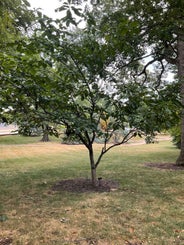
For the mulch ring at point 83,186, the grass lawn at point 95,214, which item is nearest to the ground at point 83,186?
the mulch ring at point 83,186

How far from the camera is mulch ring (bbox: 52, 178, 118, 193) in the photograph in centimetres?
432

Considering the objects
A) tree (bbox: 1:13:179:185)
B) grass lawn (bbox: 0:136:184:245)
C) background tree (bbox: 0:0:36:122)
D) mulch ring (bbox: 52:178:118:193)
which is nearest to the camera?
grass lawn (bbox: 0:136:184:245)

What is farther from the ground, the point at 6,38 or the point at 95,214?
the point at 6,38

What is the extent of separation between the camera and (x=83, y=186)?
4.54m

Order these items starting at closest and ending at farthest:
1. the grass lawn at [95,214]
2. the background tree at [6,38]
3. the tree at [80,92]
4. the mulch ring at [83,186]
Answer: the grass lawn at [95,214], the background tree at [6,38], the tree at [80,92], the mulch ring at [83,186]

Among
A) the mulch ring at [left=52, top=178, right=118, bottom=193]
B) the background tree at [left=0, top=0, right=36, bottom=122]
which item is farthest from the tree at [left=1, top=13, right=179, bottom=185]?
the mulch ring at [left=52, top=178, right=118, bottom=193]

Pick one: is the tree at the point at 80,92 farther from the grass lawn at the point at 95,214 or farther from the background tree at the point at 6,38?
the grass lawn at the point at 95,214

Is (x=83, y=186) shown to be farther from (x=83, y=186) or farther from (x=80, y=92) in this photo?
(x=80, y=92)

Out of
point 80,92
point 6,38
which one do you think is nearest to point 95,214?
point 80,92

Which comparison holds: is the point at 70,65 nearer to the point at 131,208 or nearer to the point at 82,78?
the point at 82,78

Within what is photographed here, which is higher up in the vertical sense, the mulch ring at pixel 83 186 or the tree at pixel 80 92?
the tree at pixel 80 92

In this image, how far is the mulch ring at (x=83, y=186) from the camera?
14.2 feet

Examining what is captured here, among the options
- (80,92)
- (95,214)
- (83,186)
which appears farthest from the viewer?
(83,186)

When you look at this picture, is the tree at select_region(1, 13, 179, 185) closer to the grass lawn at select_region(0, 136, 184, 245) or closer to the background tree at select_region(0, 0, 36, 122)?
the background tree at select_region(0, 0, 36, 122)
